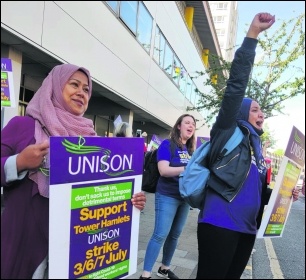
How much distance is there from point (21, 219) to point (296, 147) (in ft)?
7.28

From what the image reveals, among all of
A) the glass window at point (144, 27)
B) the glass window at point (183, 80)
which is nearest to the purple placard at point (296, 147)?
the glass window at point (144, 27)

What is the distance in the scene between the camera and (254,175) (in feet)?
7.64

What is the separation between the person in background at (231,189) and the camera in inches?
86.4

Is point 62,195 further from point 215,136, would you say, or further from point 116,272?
point 215,136

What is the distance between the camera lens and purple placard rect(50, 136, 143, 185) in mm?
1503

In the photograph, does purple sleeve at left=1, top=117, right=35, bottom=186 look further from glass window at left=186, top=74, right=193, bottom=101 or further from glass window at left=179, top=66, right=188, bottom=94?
glass window at left=186, top=74, right=193, bottom=101

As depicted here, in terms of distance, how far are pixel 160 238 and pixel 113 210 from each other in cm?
180

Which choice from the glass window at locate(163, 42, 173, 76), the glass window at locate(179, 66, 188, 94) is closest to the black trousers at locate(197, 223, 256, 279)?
the glass window at locate(163, 42, 173, 76)

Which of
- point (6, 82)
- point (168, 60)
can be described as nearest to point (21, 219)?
point (6, 82)

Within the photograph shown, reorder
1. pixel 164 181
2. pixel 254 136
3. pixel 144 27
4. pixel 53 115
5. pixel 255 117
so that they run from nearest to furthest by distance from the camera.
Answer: pixel 53 115 < pixel 254 136 < pixel 255 117 < pixel 164 181 < pixel 144 27

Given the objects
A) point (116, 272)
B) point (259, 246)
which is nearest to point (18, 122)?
point (116, 272)

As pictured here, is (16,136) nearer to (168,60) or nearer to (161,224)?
(161,224)

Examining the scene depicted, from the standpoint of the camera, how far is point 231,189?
2.22m

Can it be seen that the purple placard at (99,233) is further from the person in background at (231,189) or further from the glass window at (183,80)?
the glass window at (183,80)
